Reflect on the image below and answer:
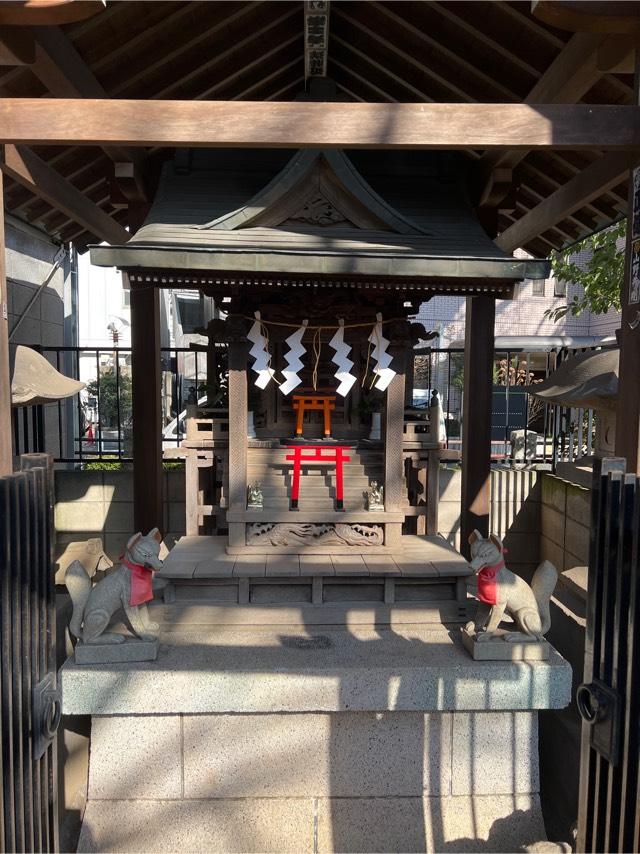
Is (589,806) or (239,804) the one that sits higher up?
(589,806)

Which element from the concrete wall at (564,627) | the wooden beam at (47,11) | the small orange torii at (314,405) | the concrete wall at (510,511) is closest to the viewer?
the wooden beam at (47,11)

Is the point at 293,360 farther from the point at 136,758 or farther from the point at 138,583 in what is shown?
the point at 136,758

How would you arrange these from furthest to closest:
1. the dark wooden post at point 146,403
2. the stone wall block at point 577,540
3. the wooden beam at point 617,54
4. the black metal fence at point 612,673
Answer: the dark wooden post at point 146,403, the stone wall block at point 577,540, the wooden beam at point 617,54, the black metal fence at point 612,673

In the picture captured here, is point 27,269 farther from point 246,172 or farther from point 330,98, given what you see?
point 330,98

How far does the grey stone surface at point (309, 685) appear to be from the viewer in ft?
12.9

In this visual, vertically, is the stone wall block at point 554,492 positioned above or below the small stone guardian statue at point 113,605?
above

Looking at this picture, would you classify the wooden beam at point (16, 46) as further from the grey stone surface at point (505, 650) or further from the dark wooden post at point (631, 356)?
the grey stone surface at point (505, 650)

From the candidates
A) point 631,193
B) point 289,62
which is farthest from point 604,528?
point 289,62

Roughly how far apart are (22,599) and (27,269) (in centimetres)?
738

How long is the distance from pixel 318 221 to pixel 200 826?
463 centimetres

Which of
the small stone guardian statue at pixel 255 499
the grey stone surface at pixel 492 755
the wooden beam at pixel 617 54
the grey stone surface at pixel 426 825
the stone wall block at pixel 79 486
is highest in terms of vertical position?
the wooden beam at pixel 617 54

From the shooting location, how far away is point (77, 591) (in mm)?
4070

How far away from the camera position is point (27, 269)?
8906 mm

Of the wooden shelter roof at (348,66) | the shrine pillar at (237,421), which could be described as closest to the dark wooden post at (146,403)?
the wooden shelter roof at (348,66)
